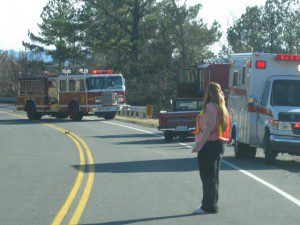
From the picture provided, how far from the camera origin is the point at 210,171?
10.5 metres

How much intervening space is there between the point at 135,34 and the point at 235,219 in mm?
53296

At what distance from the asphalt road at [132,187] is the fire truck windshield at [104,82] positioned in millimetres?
17261

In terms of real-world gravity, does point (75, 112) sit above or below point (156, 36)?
below

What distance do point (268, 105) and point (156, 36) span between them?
145ft

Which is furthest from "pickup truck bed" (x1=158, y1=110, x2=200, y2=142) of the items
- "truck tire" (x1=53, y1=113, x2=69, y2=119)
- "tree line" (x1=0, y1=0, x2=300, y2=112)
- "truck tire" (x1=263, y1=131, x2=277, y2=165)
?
"tree line" (x1=0, y1=0, x2=300, y2=112)

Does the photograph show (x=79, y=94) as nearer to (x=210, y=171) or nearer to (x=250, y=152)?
(x=250, y=152)

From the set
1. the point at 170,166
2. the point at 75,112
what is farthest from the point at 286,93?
the point at 75,112

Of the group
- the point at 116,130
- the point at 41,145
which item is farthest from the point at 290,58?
the point at 116,130

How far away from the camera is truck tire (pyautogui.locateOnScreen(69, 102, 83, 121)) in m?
42.2

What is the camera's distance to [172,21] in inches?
2347

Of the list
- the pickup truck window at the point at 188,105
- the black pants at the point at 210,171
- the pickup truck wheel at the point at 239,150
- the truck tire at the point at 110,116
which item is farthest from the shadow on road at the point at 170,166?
the truck tire at the point at 110,116

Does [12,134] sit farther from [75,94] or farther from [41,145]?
[75,94]

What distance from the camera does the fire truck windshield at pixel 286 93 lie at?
17.8 meters

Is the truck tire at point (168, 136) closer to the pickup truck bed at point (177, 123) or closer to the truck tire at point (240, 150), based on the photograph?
the pickup truck bed at point (177, 123)
